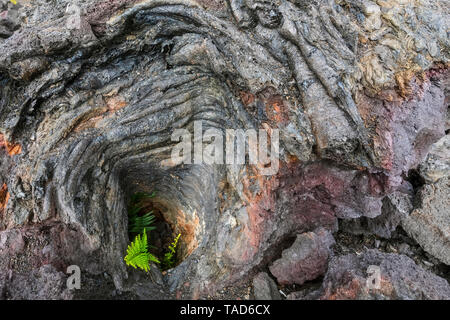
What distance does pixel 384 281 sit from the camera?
260cm

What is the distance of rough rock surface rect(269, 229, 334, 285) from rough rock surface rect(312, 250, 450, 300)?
0.19 metres

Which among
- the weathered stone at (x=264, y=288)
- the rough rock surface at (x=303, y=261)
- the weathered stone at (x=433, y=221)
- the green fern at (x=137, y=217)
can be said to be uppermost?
the green fern at (x=137, y=217)

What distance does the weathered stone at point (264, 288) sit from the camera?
3.08 m

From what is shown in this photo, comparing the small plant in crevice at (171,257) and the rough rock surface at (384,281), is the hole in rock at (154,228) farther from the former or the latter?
the rough rock surface at (384,281)

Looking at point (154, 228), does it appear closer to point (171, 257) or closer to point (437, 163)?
point (171, 257)

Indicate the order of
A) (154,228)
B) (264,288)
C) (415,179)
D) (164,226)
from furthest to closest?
(164,226) < (154,228) < (415,179) < (264,288)

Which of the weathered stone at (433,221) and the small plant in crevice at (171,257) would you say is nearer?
the weathered stone at (433,221)

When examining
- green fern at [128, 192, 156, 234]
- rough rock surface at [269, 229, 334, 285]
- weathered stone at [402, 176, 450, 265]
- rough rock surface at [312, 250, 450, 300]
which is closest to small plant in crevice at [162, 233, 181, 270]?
green fern at [128, 192, 156, 234]

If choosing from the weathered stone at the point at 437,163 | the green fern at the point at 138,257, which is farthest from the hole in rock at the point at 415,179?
the green fern at the point at 138,257

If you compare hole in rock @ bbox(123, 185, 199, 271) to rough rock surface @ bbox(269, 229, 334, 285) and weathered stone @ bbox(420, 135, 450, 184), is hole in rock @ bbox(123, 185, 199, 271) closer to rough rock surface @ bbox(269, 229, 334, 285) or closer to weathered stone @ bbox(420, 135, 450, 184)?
rough rock surface @ bbox(269, 229, 334, 285)

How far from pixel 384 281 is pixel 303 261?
2.52ft

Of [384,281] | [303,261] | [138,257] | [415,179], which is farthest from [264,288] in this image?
[415,179]

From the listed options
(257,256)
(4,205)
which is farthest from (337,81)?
(4,205)

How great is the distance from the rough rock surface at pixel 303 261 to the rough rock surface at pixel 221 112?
217 mm
